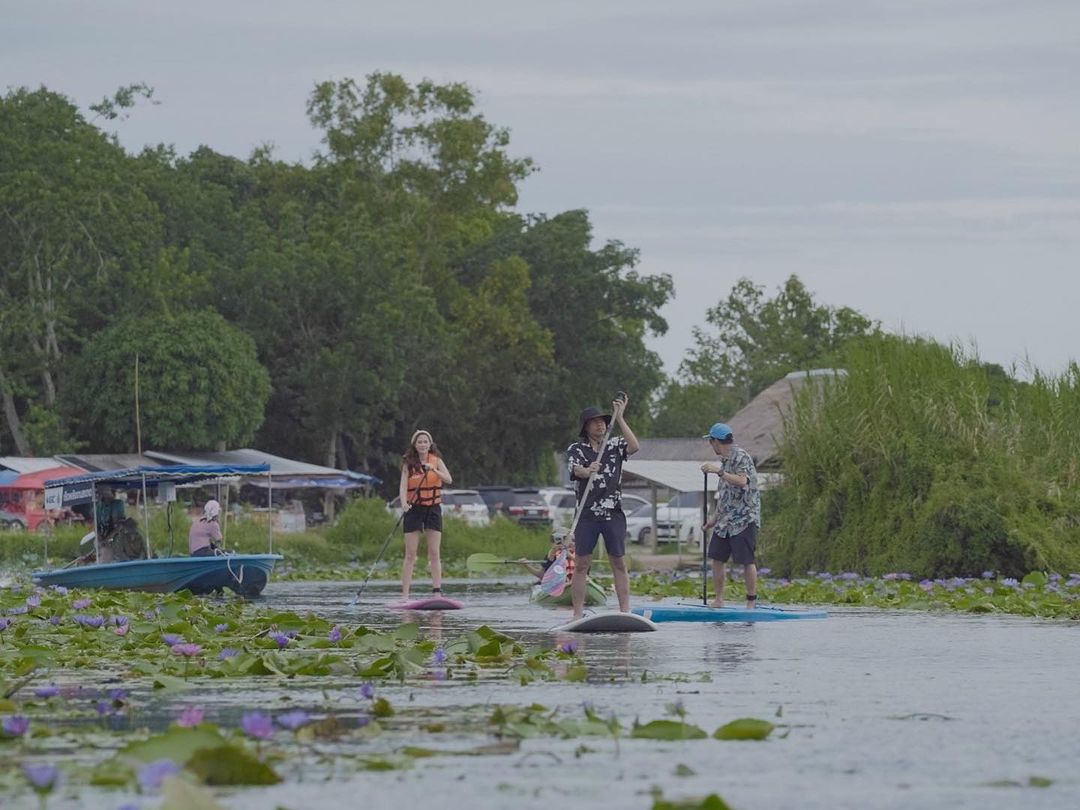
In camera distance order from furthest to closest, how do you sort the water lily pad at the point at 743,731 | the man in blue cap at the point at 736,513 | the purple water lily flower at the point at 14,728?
the man in blue cap at the point at 736,513, the water lily pad at the point at 743,731, the purple water lily flower at the point at 14,728

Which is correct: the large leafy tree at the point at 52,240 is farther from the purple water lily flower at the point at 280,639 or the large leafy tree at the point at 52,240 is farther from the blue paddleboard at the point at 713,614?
the purple water lily flower at the point at 280,639

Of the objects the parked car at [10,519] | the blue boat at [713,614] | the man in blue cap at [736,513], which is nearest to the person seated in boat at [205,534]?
the blue boat at [713,614]

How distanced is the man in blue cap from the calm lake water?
2.19 meters

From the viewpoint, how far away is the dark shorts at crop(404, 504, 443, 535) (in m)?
20.6

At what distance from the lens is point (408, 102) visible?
78250 millimetres

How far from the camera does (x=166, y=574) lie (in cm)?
2361

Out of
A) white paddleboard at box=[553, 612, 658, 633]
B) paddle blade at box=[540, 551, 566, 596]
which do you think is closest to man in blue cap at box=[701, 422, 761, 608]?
paddle blade at box=[540, 551, 566, 596]

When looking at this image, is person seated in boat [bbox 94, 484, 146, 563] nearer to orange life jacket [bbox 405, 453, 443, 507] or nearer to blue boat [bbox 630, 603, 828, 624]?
orange life jacket [bbox 405, 453, 443, 507]

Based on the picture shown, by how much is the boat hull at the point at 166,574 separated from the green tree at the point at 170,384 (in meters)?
38.1

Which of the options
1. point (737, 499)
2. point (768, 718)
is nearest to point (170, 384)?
point (737, 499)

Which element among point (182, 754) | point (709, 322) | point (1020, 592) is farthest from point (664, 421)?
point (182, 754)

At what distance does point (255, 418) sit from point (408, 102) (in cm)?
1768

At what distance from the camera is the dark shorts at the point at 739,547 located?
59.6 ft

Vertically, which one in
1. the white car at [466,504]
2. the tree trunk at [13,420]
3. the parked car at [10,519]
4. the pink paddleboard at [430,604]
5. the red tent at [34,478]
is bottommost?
the pink paddleboard at [430,604]
